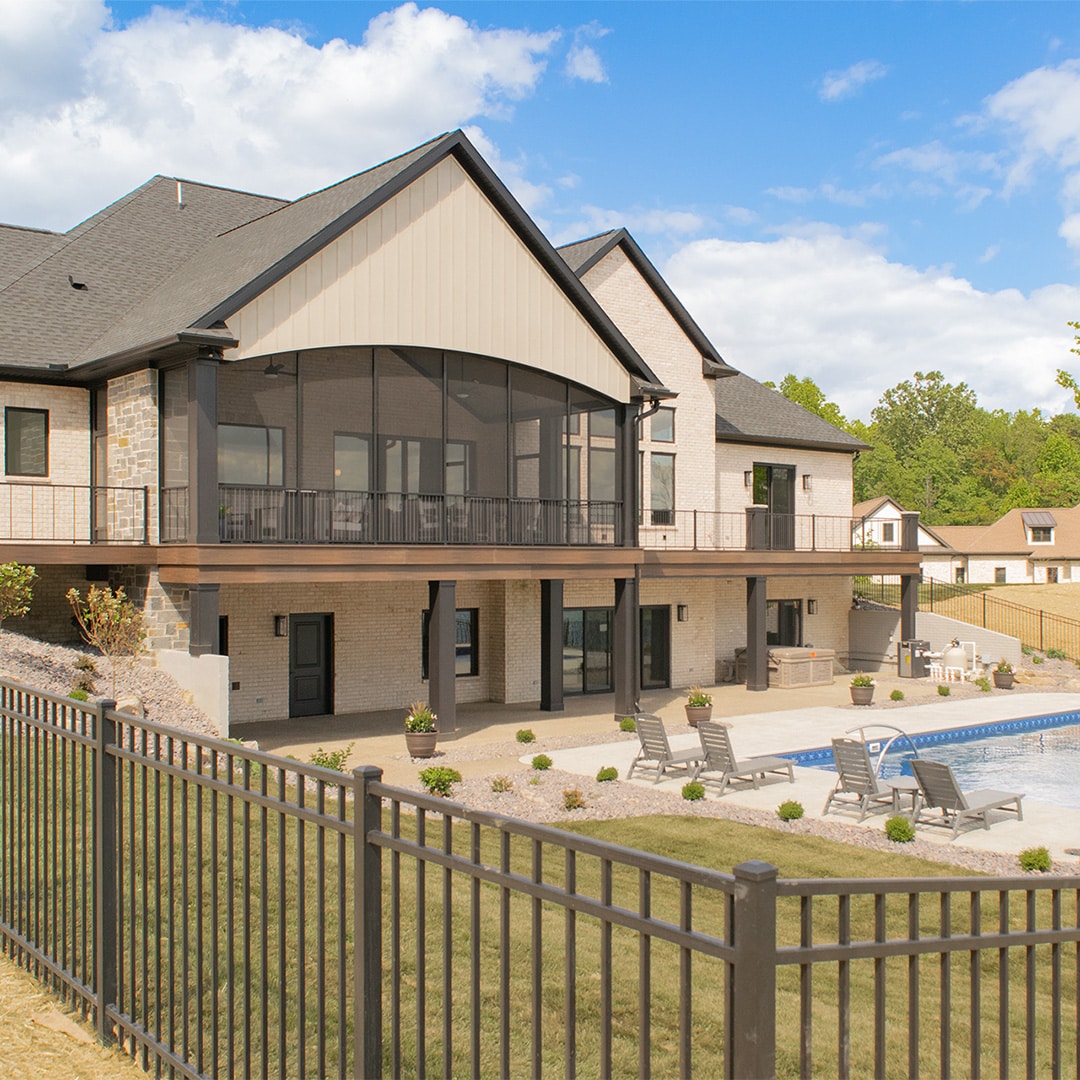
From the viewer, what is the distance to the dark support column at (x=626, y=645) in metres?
22.8

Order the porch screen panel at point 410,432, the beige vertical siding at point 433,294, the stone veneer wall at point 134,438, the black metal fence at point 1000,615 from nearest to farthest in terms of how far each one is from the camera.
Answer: the beige vertical siding at point 433,294 < the stone veneer wall at point 134,438 < the porch screen panel at point 410,432 < the black metal fence at point 1000,615

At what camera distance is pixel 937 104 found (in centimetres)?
3756

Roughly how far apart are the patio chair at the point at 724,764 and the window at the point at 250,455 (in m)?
9.34

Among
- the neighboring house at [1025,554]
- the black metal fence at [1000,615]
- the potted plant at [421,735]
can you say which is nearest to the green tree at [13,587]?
the potted plant at [421,735]

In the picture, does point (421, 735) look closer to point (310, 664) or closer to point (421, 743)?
point (421, 743)

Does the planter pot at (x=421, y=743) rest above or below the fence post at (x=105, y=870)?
below

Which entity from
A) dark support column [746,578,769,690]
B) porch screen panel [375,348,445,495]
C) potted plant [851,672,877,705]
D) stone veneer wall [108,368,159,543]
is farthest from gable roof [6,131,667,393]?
potted plant [851,672,877,705]

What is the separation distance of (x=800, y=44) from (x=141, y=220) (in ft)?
53.7

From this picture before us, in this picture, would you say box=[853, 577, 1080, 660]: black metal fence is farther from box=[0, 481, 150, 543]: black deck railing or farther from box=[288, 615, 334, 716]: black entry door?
box=[0, 481, 150, 543]: black deck railing

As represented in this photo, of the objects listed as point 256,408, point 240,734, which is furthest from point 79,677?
point 256,408

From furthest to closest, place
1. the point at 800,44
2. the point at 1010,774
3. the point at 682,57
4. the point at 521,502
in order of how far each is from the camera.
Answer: the point at 800,44
the point at 682,57
the point at 521,502
the point at 1010,774

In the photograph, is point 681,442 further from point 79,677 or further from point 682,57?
point 79,677

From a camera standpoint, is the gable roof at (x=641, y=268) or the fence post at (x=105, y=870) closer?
the fence post at (x=105, y=870)

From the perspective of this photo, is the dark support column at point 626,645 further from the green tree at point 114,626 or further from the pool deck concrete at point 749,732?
the green tree at point 114,626
